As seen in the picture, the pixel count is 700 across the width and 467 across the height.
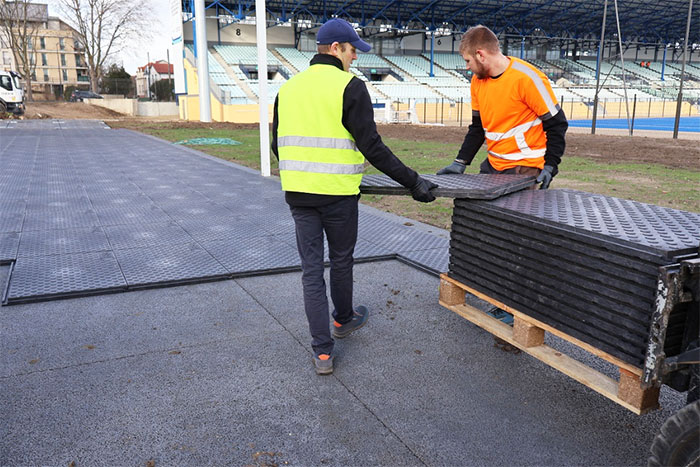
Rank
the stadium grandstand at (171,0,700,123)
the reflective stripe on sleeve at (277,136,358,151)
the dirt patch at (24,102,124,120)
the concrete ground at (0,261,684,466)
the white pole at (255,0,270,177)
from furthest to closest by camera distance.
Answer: the dirt patch at (24,102,124,120), the stadium grandstand at (171,0,700,123), the white pole at (255,0,270,177), the reflective stripe on sleeve at (277,136,358,151), the concrete ground at (0,261,684,466)

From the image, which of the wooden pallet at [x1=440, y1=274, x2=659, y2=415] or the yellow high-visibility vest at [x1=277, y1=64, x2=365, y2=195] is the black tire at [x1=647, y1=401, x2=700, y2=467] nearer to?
the wooden pallet at [x1=440, y1=274, x2=659, y2=415]

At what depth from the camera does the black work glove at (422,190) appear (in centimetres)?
316

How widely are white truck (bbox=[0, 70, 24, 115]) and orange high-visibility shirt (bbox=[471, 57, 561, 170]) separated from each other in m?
39.7

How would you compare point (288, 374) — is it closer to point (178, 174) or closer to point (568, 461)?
point (568, 461)

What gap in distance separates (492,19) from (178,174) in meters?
47.6

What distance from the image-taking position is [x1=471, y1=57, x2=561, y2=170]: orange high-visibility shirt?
357 cm

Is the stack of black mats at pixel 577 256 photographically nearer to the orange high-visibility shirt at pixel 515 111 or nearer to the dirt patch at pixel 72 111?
the orange high-visibility shirt at pixel 515 111

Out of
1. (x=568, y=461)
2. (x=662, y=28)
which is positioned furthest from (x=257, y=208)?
(x=662, y=28)

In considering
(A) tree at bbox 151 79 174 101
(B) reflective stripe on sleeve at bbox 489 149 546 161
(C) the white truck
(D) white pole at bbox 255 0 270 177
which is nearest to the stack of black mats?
(B) reflective stripe on sleeve at bbox 489 149 546 161

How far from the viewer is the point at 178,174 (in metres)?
11.5

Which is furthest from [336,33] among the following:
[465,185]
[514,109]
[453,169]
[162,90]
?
[162,90]

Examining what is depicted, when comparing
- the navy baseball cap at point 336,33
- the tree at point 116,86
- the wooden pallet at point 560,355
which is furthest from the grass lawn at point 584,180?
the tree at point 116,86

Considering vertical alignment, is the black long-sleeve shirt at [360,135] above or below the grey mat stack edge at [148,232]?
above

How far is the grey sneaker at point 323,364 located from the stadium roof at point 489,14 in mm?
41254
